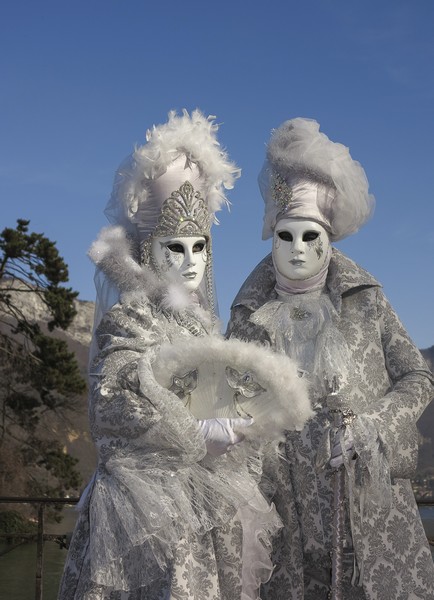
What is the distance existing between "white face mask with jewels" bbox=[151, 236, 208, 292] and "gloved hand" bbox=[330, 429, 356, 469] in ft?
2.67

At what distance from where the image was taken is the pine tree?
14.3 metres

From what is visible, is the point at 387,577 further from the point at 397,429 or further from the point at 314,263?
the point at 314,263

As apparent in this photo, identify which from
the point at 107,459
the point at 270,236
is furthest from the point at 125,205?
the point at 107,459

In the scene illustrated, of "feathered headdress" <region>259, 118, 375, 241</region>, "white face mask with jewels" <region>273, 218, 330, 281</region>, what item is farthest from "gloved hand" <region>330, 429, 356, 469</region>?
"feathered headdress" <region>259, 118, 375, 241</region>

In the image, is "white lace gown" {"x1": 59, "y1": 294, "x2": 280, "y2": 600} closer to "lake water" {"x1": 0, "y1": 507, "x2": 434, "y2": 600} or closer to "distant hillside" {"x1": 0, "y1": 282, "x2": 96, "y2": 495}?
"lake water" {"x1": 0, "y1": 507, "x2": 434, "y2": 600}

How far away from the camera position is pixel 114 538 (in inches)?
116

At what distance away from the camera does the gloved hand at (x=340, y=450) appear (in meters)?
3.33

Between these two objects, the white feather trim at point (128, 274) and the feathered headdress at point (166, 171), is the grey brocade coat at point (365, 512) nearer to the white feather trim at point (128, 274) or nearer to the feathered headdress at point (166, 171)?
the white feather trim at point (128, 274)

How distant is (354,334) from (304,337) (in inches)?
8.4

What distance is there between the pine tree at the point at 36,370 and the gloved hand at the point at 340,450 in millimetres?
11235

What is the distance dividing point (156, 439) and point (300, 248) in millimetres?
1124

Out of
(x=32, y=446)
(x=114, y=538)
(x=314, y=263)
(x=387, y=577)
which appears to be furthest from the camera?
(x=32, y=446)

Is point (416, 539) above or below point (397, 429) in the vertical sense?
below

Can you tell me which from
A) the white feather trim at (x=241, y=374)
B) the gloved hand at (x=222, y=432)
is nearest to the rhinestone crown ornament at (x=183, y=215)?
the white feather trim at (x=241, y=374)
